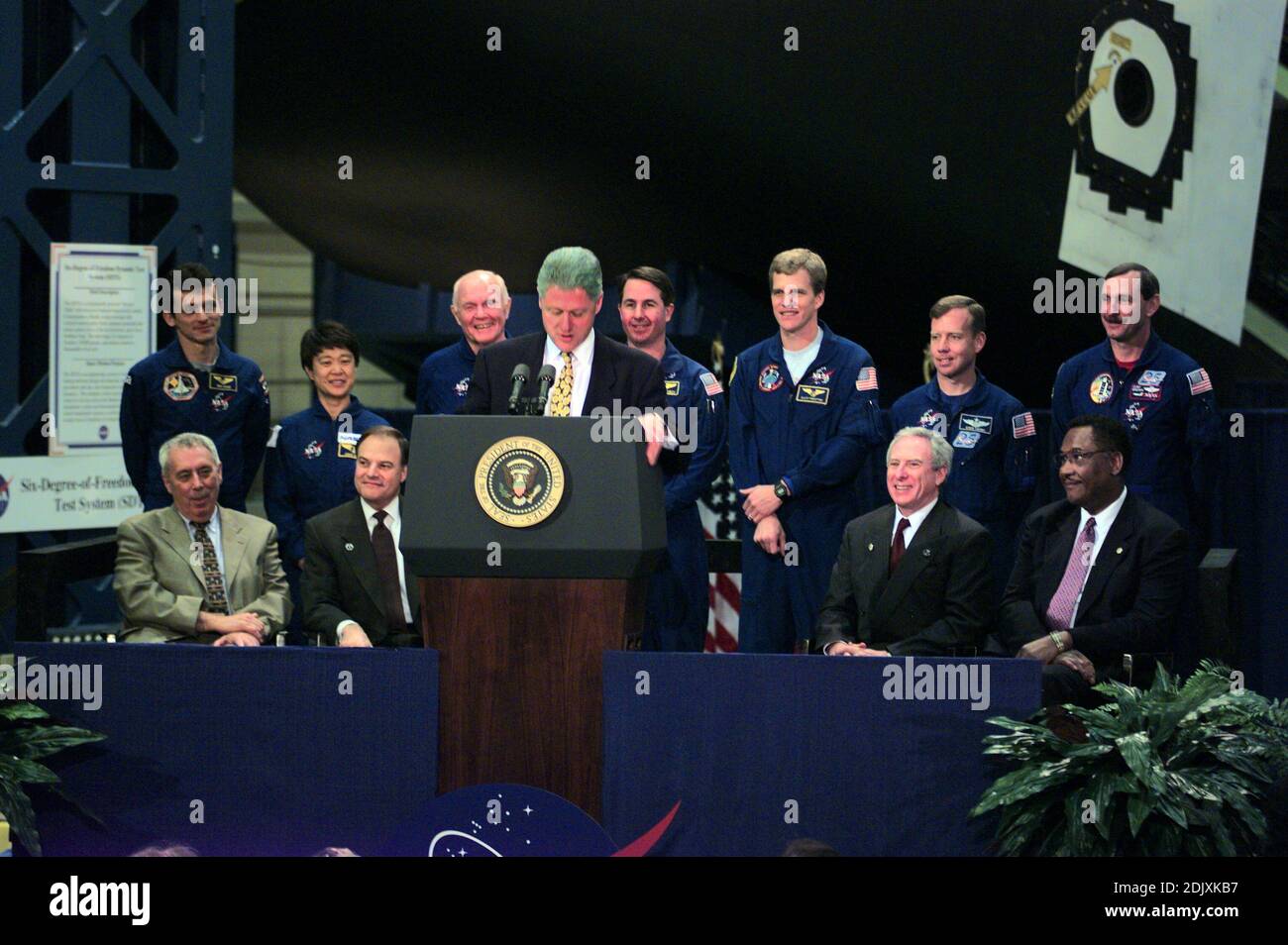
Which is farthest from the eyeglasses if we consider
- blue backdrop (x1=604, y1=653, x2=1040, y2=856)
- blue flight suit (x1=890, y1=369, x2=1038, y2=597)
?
blue backdrop (x1=604, y1=653, x2=1040, y2=856)

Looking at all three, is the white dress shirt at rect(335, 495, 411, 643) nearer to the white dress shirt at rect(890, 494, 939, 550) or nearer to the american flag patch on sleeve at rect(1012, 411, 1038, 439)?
the white dress shirt at rect(890, 494, 939, 550)

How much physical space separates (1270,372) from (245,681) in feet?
19.8

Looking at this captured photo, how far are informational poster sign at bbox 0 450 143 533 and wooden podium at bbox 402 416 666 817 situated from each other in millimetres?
3544

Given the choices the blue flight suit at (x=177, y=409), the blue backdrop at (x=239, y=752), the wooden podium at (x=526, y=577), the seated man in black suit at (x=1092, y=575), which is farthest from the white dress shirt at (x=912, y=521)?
the blue flight suit at (x=177, y=409)

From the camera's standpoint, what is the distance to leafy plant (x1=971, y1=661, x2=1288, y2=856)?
11.9 feet

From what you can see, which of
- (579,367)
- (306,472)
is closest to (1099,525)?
(579,367)

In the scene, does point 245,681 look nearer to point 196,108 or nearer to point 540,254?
point 196,108

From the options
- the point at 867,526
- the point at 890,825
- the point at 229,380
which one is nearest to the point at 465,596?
the point at 890,825

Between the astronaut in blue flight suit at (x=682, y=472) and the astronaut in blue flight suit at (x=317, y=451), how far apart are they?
3.22 ft

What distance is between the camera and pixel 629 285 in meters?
5.50

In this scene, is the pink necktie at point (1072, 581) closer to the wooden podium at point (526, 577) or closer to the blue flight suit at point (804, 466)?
the blue flight suit at point (804, 466)

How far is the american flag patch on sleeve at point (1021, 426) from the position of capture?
18.2 ft

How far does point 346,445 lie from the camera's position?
5.68 m

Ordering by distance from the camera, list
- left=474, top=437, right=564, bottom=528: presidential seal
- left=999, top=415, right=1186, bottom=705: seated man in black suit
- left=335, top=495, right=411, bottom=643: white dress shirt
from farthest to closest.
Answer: left=335, top=495, right=411, bottom=643: white dress shirt < left=999, top=415, right=1186, bottom=705: seated man in black suit < left=474, top=437, right=564, bottom=528: presidential seal
